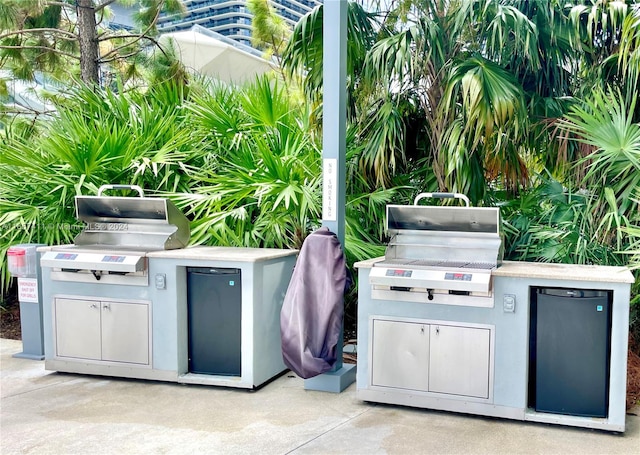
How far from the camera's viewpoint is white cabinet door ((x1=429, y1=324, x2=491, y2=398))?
3.60 meters

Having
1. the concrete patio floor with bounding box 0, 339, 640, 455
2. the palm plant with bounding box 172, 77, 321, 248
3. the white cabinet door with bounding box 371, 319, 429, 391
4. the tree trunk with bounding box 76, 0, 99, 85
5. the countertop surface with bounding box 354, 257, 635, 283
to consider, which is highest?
the tree trunk with bounding box 76, 0, 99, 85

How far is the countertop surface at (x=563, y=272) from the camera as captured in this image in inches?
131

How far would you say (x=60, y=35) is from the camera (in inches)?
370

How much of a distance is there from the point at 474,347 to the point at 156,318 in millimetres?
2161

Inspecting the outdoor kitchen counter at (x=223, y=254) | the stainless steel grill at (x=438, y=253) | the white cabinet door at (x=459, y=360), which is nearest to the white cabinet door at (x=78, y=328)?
the outdoor kitchen counter at (x=223, y=254)

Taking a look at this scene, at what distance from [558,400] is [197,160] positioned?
3.75 m

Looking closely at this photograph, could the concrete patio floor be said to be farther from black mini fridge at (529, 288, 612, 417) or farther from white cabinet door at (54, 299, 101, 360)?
white cabinet door at (54, 299, 101, 360)

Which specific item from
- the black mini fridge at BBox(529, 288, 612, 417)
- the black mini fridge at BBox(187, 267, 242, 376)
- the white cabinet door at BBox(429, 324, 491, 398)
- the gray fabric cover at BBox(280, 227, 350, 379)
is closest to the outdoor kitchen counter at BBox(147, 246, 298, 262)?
the black mini fridge at BBox(187, 267, 242, 376)

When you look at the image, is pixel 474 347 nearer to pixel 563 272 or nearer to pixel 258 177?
pixel 563 272

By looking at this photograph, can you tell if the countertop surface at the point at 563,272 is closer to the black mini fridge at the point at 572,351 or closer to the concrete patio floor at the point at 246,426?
the black mini fridge at the point at 572,351

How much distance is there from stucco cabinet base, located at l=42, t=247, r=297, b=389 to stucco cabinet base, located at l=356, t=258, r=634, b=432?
741 mm

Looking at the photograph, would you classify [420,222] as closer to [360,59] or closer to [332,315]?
[332,315]

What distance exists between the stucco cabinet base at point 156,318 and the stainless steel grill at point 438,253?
87 cm

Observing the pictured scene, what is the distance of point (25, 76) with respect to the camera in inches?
379
